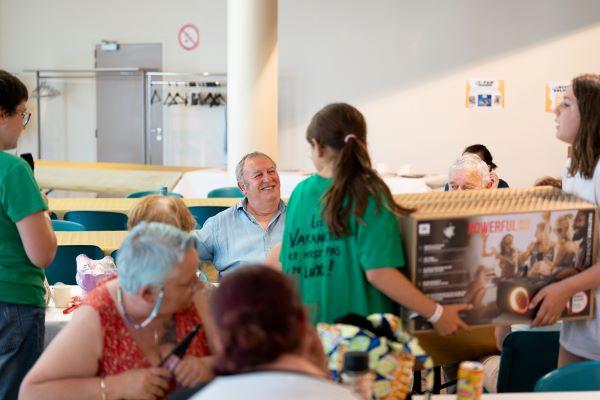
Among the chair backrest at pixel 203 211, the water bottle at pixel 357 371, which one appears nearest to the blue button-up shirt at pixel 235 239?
the water bottle at pixel 357 371

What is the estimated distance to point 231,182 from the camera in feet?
28.9

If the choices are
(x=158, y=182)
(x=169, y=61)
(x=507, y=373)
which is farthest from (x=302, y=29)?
(x=507, y=373)

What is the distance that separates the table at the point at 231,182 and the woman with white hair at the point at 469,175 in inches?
167

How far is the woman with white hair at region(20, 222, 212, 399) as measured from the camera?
2123 millimetres

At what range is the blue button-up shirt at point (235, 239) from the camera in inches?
154

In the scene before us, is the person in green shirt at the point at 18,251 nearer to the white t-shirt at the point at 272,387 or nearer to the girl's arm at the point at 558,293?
the white t-shirt at the point at 272,387

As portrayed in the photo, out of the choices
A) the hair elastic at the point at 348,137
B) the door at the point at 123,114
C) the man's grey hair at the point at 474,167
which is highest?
the door at the point at 123,114

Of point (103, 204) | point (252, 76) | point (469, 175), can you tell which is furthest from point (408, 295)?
point (252, 76)

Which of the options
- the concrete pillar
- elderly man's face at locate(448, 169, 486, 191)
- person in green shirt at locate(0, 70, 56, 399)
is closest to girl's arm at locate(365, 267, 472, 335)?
person in green shirt at locate(0, 70, 56, 399)

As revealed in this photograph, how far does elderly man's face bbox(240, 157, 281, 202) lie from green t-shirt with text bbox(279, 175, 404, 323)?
4.73 ft

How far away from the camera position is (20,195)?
2.69 m

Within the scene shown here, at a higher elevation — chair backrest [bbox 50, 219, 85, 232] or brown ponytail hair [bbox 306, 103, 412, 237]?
brown ponytail hair [bbox 306, 103, 412, 237]

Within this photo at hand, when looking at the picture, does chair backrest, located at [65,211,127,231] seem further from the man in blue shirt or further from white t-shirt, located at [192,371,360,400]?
white t-shirt, located at [192,371,360,400]

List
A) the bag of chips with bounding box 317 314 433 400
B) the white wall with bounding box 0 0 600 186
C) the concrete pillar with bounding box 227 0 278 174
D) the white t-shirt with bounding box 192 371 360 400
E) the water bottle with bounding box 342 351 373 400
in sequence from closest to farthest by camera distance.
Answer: the white t-shirt with bounding box 192 371 360 400 < the water bottle with bounding box 342 351 373 400 < the bag of chips with bounding box 317 314 433 400 < the concrete pillar with bounding box 227 0 278 174 < the white wall with bounding box 0 0 600 186
